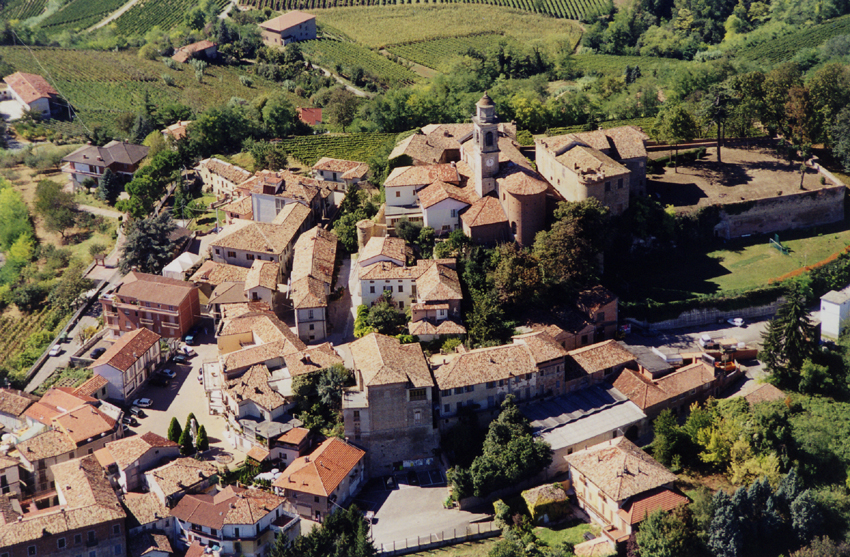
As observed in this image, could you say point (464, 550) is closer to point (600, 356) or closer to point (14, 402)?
point (600, 356)

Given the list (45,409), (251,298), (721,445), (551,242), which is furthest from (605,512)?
(45,409)

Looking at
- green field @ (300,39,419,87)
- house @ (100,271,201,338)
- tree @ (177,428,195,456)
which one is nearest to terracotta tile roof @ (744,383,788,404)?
tree @ (177,428,195,456)

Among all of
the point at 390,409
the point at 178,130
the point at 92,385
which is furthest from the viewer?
the point at 178,130

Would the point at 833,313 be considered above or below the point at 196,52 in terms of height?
below

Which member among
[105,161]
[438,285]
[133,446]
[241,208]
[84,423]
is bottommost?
[133,446]

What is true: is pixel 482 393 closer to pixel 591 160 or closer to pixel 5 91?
pixel 591 160

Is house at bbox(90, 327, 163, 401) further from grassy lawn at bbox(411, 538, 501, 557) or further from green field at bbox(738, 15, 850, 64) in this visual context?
green field at bbox(738, 15, 850, 64)

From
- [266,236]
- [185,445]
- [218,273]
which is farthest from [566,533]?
[218,273]

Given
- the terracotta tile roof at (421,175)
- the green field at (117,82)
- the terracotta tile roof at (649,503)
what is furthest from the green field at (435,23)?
the terracotta tile roof at (649,503)
